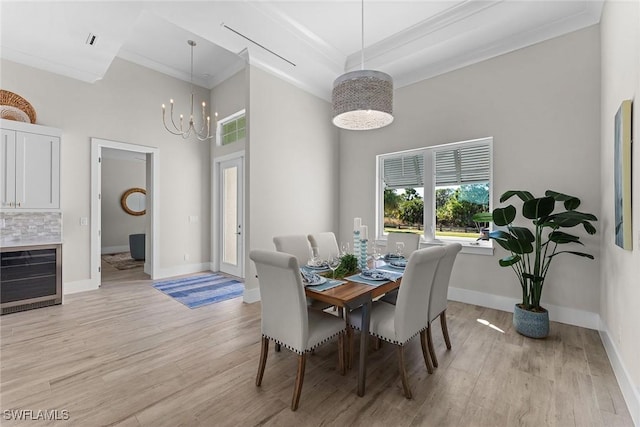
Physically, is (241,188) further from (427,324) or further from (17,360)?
(427,324)

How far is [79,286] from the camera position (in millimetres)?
4227

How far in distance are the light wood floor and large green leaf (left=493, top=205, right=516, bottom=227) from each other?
1146 mm

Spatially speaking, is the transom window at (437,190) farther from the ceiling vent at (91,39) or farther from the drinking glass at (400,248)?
the ceiling vent at (91,39)

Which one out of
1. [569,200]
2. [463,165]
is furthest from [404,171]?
[569,200]

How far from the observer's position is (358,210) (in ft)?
16.1

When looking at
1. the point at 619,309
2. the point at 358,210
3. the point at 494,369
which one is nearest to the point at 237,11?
the point at 358,210

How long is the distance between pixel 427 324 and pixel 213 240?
184 inches

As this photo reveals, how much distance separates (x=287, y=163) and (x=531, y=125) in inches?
125

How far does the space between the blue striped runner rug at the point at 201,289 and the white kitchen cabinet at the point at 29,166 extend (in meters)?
1.91

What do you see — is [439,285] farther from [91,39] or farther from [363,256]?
[91,39]

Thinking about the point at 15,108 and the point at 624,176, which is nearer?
the point at 624,176

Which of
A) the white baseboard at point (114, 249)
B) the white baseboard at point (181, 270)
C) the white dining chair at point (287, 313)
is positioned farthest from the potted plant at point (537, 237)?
the white baseboard at point (114, 249)

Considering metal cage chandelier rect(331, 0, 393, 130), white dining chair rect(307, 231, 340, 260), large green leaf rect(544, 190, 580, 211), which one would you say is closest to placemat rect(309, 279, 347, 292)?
white dining chair rect(307, 231, 340, 260)

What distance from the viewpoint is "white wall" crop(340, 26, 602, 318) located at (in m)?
2.95
